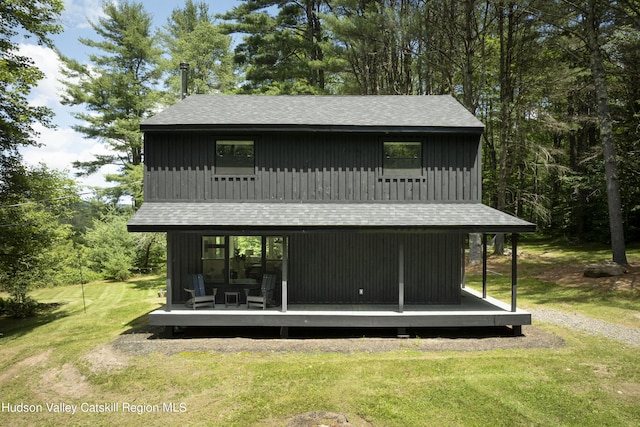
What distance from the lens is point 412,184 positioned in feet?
36.3

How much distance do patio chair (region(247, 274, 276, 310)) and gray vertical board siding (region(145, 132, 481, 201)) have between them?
234cm

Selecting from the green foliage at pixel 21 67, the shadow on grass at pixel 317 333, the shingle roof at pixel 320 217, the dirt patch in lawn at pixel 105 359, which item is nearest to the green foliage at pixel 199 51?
the green foliage at pixel 21 67

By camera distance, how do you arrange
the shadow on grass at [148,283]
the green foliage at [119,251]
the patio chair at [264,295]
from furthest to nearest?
the green foliage at [119,251], the shadow on grass at [148,283], the patio chair at [264,295]

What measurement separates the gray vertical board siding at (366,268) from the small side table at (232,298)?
149 centimetres

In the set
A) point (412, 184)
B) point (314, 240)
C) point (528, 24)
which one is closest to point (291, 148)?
point (314, 240)

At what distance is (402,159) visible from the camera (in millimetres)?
11109

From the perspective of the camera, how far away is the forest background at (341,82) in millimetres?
13391

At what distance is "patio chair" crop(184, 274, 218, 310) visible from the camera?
10062mm

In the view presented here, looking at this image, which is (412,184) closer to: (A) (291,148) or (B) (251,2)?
(A) (291,148)

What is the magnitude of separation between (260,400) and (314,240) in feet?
17.5

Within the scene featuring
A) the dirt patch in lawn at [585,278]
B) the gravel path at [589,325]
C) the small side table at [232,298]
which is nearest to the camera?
the gravel path at [589,325]

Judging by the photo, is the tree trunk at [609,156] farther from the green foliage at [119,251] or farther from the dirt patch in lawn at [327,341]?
the green foliage at [119,251]

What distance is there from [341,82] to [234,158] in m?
24.8

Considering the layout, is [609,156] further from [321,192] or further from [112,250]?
[112,250]
